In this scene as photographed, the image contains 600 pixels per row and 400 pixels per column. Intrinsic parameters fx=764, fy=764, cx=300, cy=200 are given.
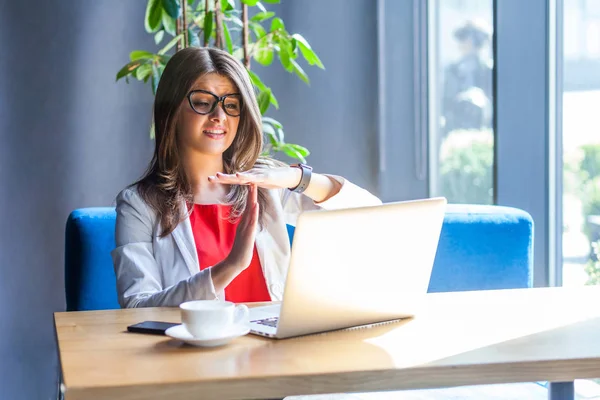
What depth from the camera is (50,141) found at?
3148 mm

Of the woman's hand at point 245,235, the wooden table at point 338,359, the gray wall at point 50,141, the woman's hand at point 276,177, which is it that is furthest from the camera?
the gray wall at point 50,141

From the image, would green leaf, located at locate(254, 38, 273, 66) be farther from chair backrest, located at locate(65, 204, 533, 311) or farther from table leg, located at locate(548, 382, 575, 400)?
table leg, located at locate(548, 382, 575, 400)

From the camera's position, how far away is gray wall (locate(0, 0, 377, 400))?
308cm

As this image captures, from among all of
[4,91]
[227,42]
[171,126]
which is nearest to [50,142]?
[4,91]

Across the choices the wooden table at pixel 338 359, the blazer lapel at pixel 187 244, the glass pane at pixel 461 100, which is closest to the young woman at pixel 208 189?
the blazer lapel at pixel 187 244

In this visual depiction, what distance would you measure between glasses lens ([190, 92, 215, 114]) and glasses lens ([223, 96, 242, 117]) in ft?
0.12

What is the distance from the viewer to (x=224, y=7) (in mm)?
2703

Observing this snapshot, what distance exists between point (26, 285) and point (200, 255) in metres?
1.52

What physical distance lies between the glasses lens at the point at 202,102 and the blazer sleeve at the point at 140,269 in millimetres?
266

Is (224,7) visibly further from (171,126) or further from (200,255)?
(200,255)

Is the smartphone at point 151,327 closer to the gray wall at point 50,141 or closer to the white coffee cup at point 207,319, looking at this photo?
the white coffee cup at point 207,319

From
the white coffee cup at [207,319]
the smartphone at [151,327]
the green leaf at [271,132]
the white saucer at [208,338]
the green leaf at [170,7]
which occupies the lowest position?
the smartphone at [151,327]

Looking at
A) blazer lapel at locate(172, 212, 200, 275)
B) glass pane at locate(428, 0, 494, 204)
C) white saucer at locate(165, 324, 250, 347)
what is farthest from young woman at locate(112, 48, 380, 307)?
glass pane at locate(428, 0, 494, 204)

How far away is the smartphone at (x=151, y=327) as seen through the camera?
1222 millimetres
